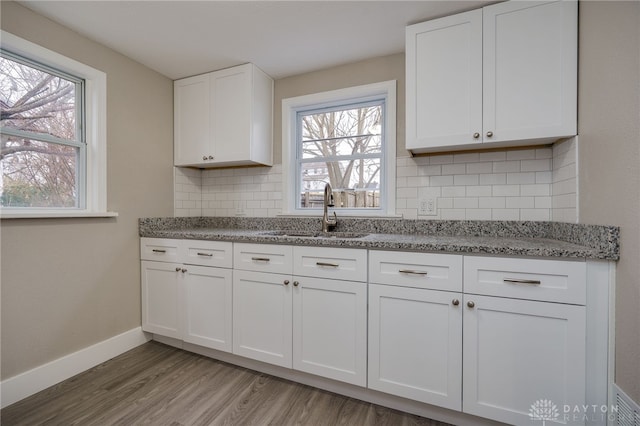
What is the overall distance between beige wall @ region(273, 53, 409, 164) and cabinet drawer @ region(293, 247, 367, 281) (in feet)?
3.17

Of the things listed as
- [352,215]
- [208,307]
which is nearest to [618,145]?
[352,215]

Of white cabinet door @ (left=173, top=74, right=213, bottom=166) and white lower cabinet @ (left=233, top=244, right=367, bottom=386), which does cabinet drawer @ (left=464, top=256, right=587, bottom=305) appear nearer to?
white lower cabinet @ (left=233, top=244, right=367, bottom=386)

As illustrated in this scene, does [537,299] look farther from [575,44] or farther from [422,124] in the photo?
[575,44]

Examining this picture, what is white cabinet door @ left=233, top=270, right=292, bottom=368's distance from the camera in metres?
1.80

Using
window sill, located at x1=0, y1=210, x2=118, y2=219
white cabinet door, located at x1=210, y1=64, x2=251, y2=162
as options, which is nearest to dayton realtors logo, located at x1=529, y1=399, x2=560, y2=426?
white cabinet door, located at x1=210, y1=64, x2=251, y2=162

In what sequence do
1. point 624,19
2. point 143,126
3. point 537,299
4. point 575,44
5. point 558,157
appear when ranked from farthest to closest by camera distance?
1. point 143,126
2. point 558,157
3. point 575,44
4. point 537,299
5. point 624,19

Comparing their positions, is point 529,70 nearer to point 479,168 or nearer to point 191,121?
point 479,168

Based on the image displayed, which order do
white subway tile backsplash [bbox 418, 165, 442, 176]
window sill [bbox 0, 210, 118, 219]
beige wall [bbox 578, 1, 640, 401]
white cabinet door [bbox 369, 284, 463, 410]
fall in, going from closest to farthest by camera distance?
beige wall [bbox 578, 1, 640, 401]
white cabinet door [bbox 369, 284, 463, 410]
window sill [bbox 0, 210, 118, 219]
white subway tile backsplash [bbox 418, 165, 442, 176]

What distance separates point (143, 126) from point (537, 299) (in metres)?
2.91

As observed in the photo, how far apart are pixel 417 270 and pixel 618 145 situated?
974mm

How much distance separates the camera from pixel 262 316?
1.87 metres

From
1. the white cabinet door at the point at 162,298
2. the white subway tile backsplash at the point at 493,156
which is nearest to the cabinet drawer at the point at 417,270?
the white subway tile backsplash at the point at 493,156

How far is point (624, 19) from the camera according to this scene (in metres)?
1.12

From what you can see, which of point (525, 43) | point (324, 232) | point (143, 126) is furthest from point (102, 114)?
point (525, 43)
